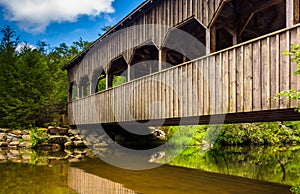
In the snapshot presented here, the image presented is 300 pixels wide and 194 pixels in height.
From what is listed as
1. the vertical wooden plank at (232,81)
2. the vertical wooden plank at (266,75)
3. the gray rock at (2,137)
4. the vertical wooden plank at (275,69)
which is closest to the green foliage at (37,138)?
the gray rock at (2,137)

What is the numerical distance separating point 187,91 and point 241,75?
71.4 inches

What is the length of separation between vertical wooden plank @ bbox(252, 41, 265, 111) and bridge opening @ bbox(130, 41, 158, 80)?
20.1ft

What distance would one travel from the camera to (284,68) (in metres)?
5.14

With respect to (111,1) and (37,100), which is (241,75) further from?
(111,1)

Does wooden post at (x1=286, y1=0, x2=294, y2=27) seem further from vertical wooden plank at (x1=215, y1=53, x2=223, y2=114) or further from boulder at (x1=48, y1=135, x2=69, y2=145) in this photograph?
boulder at (x1=48, y1=135, x2=69, y2=145)

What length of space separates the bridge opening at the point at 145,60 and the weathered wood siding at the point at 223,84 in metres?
2.20

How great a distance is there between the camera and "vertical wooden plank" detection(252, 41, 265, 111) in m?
5.59

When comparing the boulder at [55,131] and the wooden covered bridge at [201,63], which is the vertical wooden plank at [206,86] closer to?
the wooden covered bridge at [201,63]

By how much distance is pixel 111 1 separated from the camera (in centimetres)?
4609

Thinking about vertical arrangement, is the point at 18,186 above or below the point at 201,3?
below

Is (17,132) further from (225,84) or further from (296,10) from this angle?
(296,10)

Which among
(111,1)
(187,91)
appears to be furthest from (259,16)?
(111,1)

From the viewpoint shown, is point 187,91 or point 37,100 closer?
point 187,91

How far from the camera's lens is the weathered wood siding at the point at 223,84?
5.23 m
